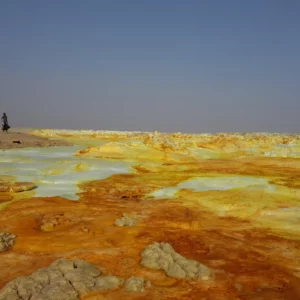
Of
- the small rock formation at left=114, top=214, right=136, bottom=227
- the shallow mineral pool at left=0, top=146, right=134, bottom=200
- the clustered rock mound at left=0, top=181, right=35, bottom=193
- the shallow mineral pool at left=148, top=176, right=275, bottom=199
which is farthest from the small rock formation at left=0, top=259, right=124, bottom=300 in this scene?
the clustered rock mound at left=0, top=181, right=35, bottom=193

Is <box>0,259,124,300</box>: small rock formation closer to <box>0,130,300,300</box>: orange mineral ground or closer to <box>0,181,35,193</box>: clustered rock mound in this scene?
<box>0,130,300,300</box>: orange mineral ground

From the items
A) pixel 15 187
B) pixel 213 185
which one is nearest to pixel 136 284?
pixel 15 187

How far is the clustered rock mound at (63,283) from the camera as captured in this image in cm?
559

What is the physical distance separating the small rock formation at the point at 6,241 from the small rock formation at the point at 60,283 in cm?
189

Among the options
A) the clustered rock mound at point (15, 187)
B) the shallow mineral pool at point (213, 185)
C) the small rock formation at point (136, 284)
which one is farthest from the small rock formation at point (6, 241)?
the shallow mineral pool at point (213, 185)

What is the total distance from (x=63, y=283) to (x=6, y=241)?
3.03 metres

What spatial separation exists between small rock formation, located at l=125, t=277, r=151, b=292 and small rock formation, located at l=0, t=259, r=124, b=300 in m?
0.24

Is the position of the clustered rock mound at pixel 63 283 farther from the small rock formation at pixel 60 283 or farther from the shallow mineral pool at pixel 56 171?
the shallow mineral pool at pixel 56 171

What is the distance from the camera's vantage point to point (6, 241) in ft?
27.0

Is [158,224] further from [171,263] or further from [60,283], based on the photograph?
[60,283]

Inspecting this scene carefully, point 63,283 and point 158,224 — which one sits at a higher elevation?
point 63,283

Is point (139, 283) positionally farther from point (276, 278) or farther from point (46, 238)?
point (46, 238)

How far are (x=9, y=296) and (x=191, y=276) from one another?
10.8 ft

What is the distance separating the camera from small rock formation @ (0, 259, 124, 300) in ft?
18.3
